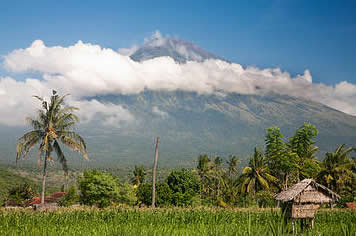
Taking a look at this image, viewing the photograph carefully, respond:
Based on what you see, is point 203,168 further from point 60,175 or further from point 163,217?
point 60,175

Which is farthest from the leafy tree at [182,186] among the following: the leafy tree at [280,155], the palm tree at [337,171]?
the palm tree at [337,171]

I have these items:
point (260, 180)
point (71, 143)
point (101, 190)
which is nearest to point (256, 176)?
point (260, 180)

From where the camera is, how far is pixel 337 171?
34.8 metres

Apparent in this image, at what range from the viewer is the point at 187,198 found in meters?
30.0

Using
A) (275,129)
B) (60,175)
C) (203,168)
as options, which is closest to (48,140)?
(275,129)

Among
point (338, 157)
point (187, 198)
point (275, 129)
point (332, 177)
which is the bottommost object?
point (187, 198)

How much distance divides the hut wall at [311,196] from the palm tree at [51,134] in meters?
13.2

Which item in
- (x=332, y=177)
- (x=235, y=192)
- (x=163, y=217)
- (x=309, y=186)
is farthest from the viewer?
(x=235, y=192)

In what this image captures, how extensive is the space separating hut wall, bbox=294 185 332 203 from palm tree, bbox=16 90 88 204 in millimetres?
13209

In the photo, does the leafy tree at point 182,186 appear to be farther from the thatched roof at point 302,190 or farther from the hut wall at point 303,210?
the hut wall at point 303,210

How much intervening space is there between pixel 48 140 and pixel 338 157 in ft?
106

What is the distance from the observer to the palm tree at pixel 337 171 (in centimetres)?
3431

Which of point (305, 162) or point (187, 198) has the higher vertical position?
point (305, 162)

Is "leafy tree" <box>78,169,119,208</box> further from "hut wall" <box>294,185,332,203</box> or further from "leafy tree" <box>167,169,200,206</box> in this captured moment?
"hut wall" <box>294,185,332,203</box>
